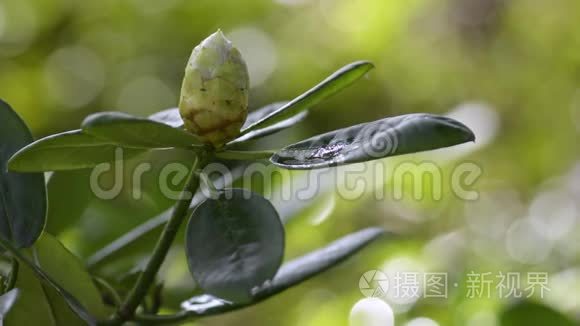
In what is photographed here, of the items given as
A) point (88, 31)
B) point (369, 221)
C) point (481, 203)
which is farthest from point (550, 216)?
point (88, 31)

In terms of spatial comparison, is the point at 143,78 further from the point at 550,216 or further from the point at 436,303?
the point at 436,303

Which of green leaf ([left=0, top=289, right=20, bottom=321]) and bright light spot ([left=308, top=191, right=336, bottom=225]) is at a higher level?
green leaf ([left=0, top=289, right=20, bottom=321])

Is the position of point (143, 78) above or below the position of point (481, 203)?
above

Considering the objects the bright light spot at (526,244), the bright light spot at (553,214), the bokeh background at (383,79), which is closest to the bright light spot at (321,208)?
the bokeh background at (383,79)

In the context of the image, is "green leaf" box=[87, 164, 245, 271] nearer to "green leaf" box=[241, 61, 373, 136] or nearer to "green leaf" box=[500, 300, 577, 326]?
"green leaf" box=[241, 61, 373, 136]

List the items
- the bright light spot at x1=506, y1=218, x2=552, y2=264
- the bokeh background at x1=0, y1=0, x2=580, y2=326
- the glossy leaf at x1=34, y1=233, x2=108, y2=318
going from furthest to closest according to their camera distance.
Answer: the bokeh background at x1=0, y1=0, x2=580, y2=326
the bright light spot at x1=506, y1=218, x2=552, y2=264
the glossy leaf at x1=34, y1=233, x2=108, y2=318

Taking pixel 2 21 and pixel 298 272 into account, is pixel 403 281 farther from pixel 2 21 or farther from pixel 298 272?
pixel 2 21

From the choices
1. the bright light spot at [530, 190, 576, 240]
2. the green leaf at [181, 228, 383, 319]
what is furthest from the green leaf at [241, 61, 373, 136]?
the bright light spot at [530, 190, 576, 240]
